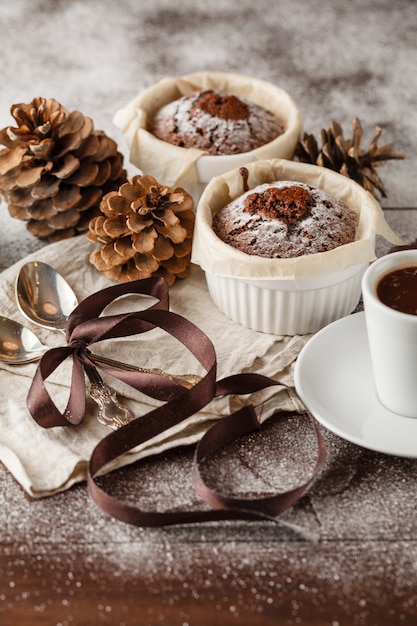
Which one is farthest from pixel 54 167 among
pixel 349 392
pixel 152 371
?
pixel 349 392

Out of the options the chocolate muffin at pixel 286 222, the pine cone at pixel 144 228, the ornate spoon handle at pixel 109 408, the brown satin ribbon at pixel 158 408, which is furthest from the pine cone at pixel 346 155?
the ornate spoon handle at pixel 109 408

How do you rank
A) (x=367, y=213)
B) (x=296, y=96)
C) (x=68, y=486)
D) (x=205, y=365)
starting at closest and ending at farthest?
(x=68, y=486) → (x=205, y=365) → (x=367, y=213) → (x=296, y=96)

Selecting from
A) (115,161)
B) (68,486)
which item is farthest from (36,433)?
(115,161)

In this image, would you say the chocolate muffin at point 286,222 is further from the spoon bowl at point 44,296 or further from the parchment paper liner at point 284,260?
the spoon bowl at point 44,296

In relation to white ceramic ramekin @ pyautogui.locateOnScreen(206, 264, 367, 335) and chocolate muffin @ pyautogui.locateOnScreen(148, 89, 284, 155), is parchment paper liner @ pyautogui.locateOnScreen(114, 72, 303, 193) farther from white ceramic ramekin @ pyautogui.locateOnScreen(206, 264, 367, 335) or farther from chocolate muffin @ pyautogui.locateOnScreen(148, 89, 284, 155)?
white ceramic ramekin @ pyautogui.locateOnScreen(206, 264, 367, 335)

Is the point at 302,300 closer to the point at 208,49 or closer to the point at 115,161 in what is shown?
the point at 115,161
